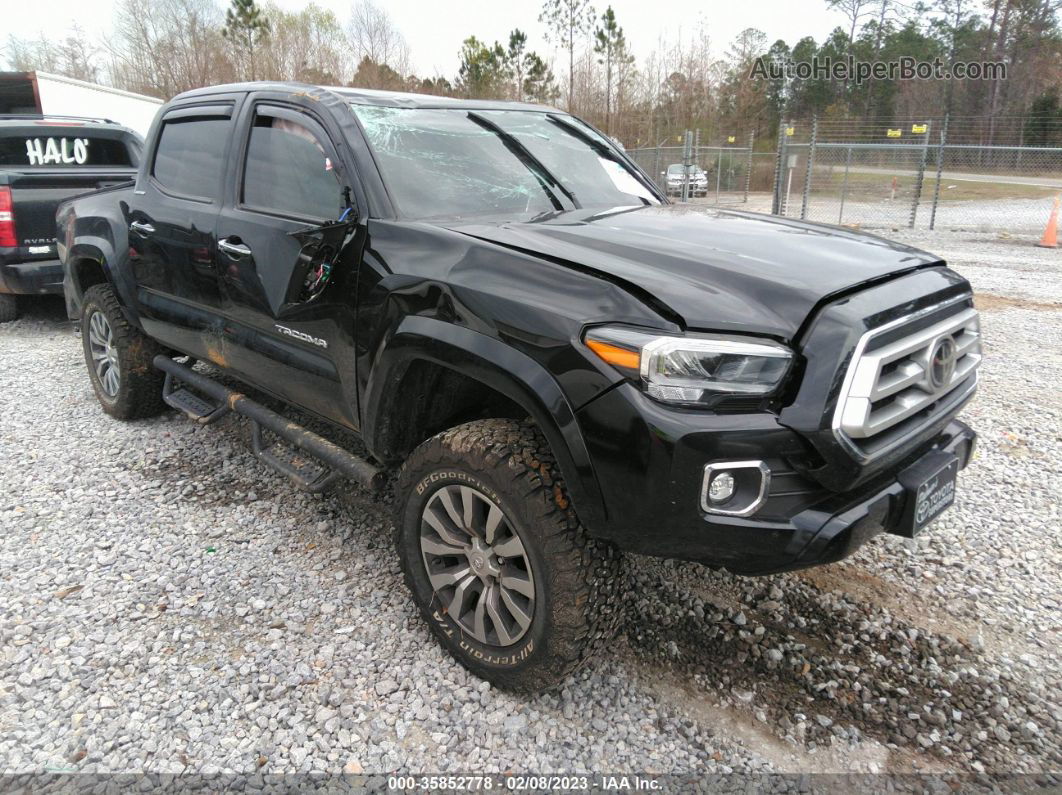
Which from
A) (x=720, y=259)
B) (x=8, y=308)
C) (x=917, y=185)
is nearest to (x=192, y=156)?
(x=720, y=259)

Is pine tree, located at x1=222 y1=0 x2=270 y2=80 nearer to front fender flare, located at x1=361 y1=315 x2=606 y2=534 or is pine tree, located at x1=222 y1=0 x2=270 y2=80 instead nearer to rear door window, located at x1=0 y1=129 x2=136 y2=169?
rear door window, located at x1=0 y1=129 x2=136 y2=169

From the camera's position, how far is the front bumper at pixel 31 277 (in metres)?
6.75

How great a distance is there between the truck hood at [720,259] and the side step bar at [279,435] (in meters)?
1.05

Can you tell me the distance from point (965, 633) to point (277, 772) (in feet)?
8.33

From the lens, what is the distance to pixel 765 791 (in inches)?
85.7

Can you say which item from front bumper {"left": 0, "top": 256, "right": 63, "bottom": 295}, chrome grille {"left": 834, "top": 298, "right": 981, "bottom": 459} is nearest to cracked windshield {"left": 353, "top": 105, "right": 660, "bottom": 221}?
chrome grille {"left": 834, "top": 298, "right": 981, "bottom": 459}

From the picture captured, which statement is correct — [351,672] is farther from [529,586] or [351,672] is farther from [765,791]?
[765,791]

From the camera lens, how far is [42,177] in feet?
22.2

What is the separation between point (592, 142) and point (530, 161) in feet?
2.22

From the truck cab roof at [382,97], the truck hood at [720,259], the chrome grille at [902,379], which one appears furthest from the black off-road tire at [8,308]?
the chrome grille at [902,379]

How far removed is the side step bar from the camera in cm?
298

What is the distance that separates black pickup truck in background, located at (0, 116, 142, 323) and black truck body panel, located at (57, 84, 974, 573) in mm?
4517

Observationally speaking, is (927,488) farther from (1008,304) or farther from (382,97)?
(1008,304)

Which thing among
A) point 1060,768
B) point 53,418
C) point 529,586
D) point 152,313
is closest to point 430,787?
point 529,586
